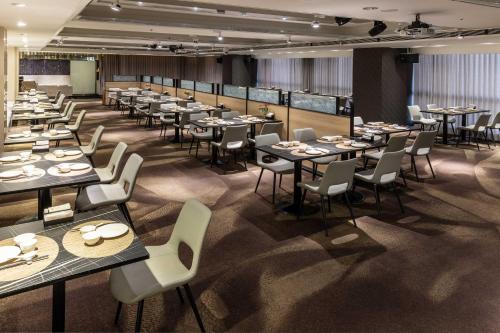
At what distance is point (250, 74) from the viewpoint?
55.7 feet

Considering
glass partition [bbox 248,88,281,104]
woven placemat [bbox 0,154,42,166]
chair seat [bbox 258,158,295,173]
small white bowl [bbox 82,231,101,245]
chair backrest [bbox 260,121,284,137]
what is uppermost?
glass partition [bbox 248,88,281,104]

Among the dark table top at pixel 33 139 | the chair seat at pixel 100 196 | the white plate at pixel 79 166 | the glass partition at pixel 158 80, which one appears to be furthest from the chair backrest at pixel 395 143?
the glass partition at pixel 158 80

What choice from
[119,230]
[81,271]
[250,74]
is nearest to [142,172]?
[119,230]

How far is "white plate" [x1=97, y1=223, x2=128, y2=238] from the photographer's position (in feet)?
7.52

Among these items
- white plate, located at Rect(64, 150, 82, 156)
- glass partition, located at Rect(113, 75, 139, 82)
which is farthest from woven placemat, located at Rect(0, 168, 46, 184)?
glass partition, located at Rect(113, 75, 139, 82)

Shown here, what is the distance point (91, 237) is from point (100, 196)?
5.92 ft

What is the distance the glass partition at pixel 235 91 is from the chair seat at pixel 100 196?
5197 millimetres

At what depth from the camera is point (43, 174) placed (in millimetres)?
3561

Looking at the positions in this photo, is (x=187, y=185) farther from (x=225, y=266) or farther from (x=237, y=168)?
(x=225, y=266)

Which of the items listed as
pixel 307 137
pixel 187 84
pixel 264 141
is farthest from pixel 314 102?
pixel 187 84

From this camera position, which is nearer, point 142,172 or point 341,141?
point 341,141

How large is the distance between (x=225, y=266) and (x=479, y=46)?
8.76 meters

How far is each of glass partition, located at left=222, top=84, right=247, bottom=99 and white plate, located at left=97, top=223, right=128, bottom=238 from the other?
6.76 m

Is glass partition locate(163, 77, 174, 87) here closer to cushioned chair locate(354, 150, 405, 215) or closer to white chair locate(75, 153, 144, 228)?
white chair locate(75, 153, 144, 228)
